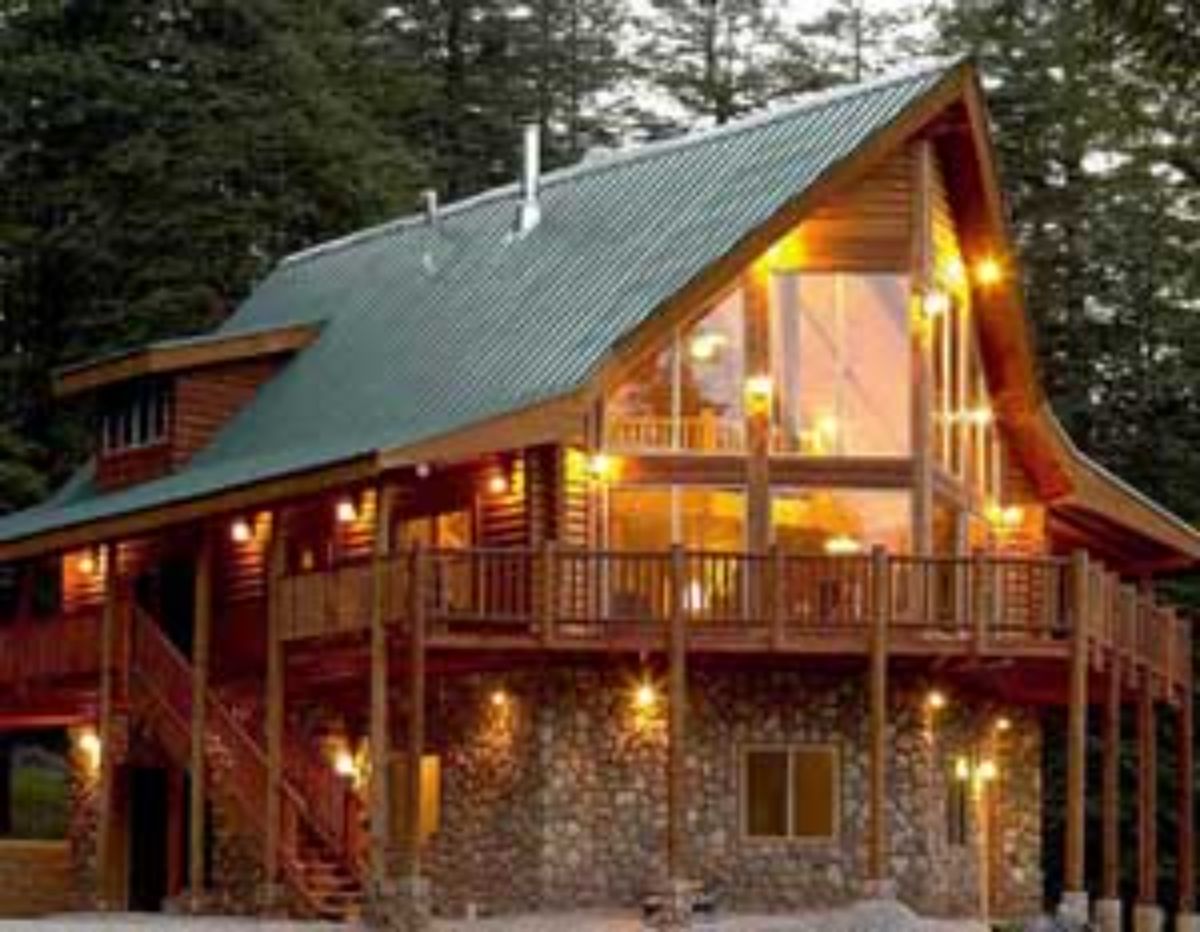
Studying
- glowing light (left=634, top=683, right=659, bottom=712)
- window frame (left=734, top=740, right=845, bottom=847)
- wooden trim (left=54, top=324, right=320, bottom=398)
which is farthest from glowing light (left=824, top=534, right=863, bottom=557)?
wooden trim (left=54, top=324, right=320, bottom=398)

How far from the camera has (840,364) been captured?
101 feet

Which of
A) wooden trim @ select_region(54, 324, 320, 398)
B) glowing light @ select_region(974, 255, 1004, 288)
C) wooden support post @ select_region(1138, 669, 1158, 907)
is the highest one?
glowing light @ select_region(974, 255, 1004, 288)

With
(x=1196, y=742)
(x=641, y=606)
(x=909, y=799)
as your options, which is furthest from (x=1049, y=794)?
(x=641, y=606)

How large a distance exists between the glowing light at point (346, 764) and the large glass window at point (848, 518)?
5647 millimetres

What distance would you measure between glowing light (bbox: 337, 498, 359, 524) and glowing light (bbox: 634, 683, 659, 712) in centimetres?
→ 394

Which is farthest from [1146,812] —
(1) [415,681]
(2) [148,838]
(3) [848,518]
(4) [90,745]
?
(4) [90,745]

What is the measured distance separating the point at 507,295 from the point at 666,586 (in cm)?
549

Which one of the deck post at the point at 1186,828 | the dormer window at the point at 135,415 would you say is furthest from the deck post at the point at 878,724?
the dormer window at the point at 135,415

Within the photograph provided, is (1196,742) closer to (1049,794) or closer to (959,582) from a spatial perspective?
(1049,794)

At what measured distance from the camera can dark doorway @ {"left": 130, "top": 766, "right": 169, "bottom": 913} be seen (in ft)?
118

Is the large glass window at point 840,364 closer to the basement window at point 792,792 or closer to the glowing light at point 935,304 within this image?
the glowing light at point 935,304

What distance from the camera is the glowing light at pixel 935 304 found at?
31.1 m

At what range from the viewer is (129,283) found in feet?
147

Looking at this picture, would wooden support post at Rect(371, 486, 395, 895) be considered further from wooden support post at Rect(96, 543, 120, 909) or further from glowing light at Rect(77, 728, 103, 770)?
glowing light at Rect(77, 728, 103, 770)
